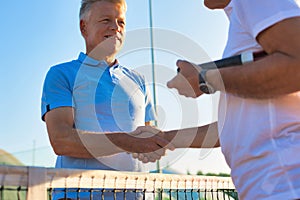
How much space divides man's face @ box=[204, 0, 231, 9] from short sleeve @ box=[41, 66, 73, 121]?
2.64 feet

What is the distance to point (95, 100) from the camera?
187 centimetres

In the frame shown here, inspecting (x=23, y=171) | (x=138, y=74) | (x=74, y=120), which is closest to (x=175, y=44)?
(x=138, y=74)

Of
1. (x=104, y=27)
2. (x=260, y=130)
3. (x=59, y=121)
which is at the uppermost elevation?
(x=104, y=27)

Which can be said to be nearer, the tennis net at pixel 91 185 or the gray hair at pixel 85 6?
the tennis net at pixel 91 185

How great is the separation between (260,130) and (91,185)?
0.91m

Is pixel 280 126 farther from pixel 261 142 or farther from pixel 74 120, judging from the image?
pixel 74 120

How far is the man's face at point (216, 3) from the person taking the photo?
111 centimetres

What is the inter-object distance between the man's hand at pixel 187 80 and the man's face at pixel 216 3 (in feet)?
0.63

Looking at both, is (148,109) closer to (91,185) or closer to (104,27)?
(104,27)

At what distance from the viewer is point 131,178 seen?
1.82 metres

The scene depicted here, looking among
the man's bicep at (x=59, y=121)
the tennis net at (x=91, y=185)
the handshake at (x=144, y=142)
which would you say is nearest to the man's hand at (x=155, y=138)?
the handshake at (x=144, y=142)

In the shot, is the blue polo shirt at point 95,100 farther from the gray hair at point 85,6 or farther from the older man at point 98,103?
the gray hair at point 85,6

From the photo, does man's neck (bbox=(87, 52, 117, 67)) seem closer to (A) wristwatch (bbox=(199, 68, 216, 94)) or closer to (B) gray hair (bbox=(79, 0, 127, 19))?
(B) gray hair (bbox=(79, 0, 127, 19))

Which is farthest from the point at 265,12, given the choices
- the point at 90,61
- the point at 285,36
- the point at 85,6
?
the point at 85,6
